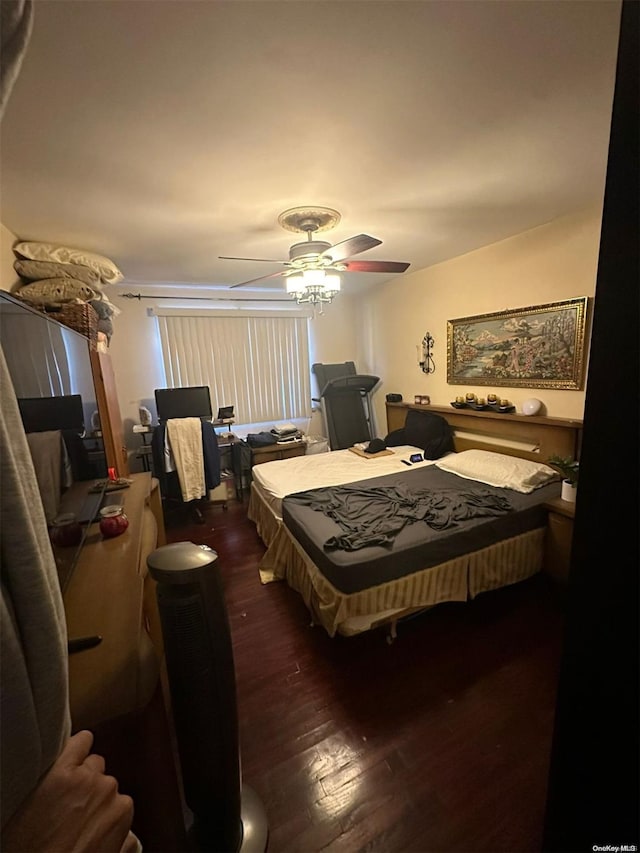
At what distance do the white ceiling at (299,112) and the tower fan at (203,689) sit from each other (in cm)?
144

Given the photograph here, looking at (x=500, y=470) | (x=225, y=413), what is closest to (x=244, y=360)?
(x=225, y=413)

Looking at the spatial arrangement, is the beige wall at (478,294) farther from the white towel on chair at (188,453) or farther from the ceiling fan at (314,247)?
the white towel on chair at (188,453)

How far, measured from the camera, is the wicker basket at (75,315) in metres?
2.04

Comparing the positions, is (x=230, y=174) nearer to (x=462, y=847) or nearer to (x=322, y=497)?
(x=322, y=497)

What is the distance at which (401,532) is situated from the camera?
75.1 inches

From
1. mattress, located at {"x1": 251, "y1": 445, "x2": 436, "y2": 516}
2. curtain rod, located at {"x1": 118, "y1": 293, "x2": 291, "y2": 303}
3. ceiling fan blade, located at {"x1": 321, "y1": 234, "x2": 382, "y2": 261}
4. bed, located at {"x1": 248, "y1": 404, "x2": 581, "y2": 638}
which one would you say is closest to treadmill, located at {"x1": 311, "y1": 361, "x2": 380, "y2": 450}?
mattress, located at {"x1": 251, "y1": 445, "x2": 436, "y2": 516}

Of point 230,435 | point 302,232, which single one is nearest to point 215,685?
point 302,232

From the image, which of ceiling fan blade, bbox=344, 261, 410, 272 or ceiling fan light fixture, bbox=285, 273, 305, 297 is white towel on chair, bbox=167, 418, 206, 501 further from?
ceiling fan blade, bbox=344, 261, 410, 272

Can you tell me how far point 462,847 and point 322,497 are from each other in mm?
1656

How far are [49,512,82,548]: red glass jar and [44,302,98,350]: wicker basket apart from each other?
131cm

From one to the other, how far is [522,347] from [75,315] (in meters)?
3.29

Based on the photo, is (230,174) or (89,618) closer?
(89,618)

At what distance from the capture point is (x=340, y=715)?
59.3 inches

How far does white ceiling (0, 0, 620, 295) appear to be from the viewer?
0.91m
